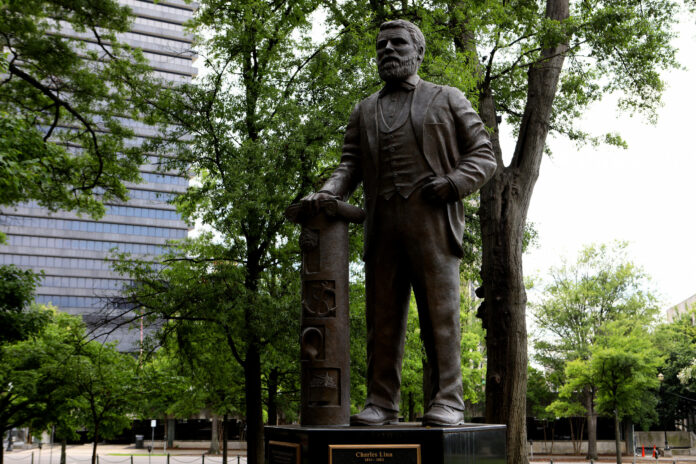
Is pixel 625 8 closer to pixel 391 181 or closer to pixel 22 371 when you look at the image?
pixel 391 181

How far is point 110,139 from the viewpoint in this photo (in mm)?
18781

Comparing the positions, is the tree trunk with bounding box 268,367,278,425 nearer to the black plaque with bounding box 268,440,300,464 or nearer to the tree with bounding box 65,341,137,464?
the tree with bounding box 65,341,137,464

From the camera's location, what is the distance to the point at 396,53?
561cm

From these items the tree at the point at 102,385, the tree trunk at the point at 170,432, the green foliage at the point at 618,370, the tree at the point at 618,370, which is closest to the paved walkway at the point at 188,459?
the tree trunk at the point at 170,432

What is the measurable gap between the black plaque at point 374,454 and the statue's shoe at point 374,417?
645mm

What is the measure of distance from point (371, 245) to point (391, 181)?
0.57m

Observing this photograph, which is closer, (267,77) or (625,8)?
(625,8)

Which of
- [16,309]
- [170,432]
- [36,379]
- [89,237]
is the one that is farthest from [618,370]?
[89,237]

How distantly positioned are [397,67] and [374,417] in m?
2.85

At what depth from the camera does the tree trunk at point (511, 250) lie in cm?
1142

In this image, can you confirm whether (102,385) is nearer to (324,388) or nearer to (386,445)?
(324,388)

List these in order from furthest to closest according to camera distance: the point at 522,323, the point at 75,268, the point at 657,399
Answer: the point at 75,268 → the point at 657,399 → the point at 522,323

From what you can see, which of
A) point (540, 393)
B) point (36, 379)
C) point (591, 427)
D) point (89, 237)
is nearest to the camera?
point (36, 379)

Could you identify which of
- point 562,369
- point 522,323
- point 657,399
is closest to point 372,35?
point 522,323
